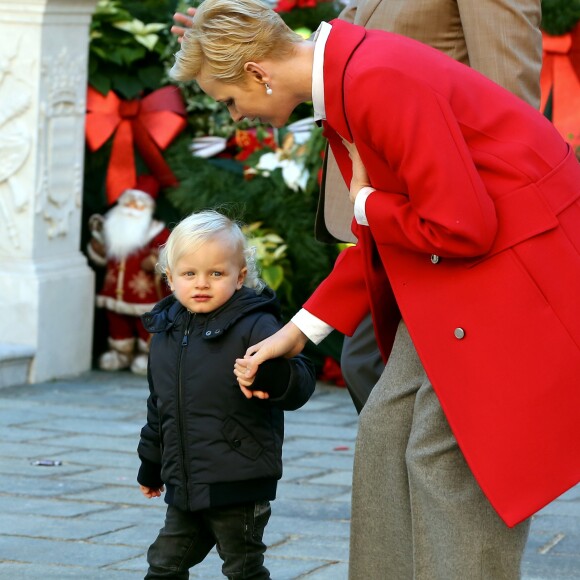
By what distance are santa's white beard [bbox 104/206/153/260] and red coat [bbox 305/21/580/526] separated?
4.26m

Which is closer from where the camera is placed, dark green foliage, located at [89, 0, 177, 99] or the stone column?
the stone column

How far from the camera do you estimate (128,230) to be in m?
6.91

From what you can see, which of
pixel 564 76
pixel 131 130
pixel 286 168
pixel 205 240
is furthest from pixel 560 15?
pixel 205 240

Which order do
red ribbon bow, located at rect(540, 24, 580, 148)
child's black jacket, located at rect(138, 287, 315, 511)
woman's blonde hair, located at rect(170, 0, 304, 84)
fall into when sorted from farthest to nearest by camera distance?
1. red ribbon bow, located at rect(540, 24, 580, 148)
2. child's black jacket, located at rect(138, 287, 315, 511)
3. woman's blonde hair, located at rect(170, 0, 304, 84)

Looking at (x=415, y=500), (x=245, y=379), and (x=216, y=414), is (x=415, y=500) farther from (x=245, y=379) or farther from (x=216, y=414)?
(x=216, y=414)

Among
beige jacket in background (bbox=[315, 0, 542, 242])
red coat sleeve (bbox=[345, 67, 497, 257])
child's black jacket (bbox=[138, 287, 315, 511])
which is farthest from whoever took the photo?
beige jacket in background (bbox=[315, 0, 542, 242])

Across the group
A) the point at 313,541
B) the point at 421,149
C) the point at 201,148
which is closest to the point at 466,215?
the point at 421,149

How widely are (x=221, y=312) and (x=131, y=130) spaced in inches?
157

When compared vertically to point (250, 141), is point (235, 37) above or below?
above

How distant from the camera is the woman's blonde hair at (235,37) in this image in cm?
271

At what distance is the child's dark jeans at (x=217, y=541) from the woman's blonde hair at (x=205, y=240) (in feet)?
1.67

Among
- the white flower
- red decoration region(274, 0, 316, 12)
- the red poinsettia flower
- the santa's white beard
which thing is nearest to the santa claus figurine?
the santa's white beard

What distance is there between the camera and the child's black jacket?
10.4 ft

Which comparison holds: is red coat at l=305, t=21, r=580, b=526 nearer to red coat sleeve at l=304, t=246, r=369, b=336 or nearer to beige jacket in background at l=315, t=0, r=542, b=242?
red coat sleeve at l=304, t=246, r=369, b=336
